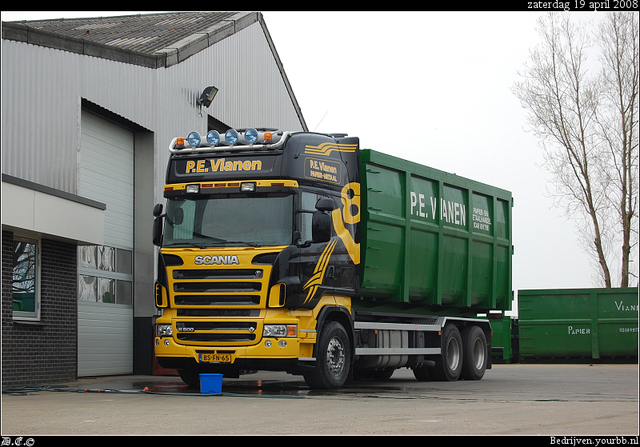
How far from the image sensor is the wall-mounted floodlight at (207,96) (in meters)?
21.6

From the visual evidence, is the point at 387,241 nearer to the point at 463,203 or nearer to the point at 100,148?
the point at 463,203

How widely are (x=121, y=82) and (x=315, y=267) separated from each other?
24.8 ft

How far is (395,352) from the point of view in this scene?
15922 mm

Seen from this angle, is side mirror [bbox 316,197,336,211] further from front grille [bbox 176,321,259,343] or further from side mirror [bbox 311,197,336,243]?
front grille [bbox 176,321,259,343]

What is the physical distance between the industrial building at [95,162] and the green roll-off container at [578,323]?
11.0 metres

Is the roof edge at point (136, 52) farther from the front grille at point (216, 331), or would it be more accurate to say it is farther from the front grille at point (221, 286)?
the front grille at point (216, 331)

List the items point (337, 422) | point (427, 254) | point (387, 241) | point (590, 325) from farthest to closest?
point (590, 325), point (427, 254), point (387, 241), point (337, 422)

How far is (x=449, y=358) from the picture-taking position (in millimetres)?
18000

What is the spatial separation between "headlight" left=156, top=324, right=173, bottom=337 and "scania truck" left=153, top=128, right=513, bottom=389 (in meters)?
0.02

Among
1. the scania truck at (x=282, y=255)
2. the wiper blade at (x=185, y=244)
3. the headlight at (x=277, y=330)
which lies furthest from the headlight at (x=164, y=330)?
the headlight at (x=277, y=330)

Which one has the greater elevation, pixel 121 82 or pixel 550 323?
pixel 121 82

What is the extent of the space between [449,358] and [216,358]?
6468 mm

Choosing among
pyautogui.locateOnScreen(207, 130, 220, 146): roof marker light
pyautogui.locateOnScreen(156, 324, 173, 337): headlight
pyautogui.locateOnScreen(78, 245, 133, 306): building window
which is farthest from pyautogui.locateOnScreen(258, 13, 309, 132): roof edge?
pyautogui.locateOnScreen(156, 324, 173, 337): headlight
